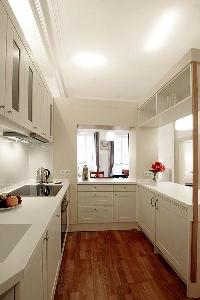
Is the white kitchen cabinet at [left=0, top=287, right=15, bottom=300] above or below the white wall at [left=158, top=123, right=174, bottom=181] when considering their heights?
below

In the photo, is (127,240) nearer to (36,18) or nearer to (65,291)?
(65,291)

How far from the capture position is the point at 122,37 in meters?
2.60

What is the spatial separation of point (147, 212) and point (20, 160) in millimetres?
2094

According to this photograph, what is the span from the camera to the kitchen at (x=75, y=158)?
146 centimetres

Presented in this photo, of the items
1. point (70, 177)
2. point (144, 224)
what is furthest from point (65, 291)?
point (70, 177)

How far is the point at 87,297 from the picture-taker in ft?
6.41

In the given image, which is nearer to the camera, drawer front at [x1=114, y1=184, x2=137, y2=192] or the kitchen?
the kitchen

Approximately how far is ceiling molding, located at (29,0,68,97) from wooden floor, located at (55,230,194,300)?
2747 mm

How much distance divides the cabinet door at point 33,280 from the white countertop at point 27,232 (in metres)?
0.05

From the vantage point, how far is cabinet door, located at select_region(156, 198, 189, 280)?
2.01m

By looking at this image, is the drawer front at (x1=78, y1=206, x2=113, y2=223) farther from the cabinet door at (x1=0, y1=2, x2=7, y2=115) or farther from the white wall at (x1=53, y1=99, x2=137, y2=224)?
the cabinet door at (x1=0, y1=2, x2=7, y2=115)

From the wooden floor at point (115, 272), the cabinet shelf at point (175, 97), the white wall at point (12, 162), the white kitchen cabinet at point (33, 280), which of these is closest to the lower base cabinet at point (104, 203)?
the wooden floor at point (115, 272)

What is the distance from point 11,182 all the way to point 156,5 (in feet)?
8.55

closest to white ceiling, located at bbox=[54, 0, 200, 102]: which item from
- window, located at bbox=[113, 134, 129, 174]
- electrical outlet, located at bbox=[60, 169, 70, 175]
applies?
electrical outlet, located at bbox=[60, 169, 70, 175]
